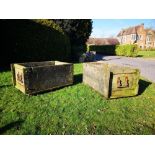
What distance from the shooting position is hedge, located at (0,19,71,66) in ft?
35.3

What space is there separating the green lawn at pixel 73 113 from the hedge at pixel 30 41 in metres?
4.79

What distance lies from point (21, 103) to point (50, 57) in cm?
881

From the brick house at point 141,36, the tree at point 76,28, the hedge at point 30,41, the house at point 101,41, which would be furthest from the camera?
the house at point 101,41

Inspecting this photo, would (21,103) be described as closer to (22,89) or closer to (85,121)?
(22,89)

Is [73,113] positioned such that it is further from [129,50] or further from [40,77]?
[129,50]

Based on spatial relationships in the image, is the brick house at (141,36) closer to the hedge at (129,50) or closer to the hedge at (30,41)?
the hedge at (129,50)

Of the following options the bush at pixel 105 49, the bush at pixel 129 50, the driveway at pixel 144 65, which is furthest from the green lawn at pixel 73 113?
the bush at pixel 105 49

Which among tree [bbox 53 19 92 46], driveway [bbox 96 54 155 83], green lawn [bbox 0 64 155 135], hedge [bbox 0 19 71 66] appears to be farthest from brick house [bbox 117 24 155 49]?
green lawn [bbox 0 64 155 135]

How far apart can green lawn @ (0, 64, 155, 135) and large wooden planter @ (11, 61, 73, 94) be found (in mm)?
313

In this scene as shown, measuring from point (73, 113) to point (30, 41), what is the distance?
8680 millimetres

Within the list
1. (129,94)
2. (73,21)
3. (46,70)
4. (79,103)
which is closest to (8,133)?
(79,103)

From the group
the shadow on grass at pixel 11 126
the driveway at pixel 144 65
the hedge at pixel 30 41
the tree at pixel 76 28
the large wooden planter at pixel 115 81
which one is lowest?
the shadow on grass at pixel 11 126

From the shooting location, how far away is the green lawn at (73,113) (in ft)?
13.5

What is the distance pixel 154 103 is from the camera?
235 inches
